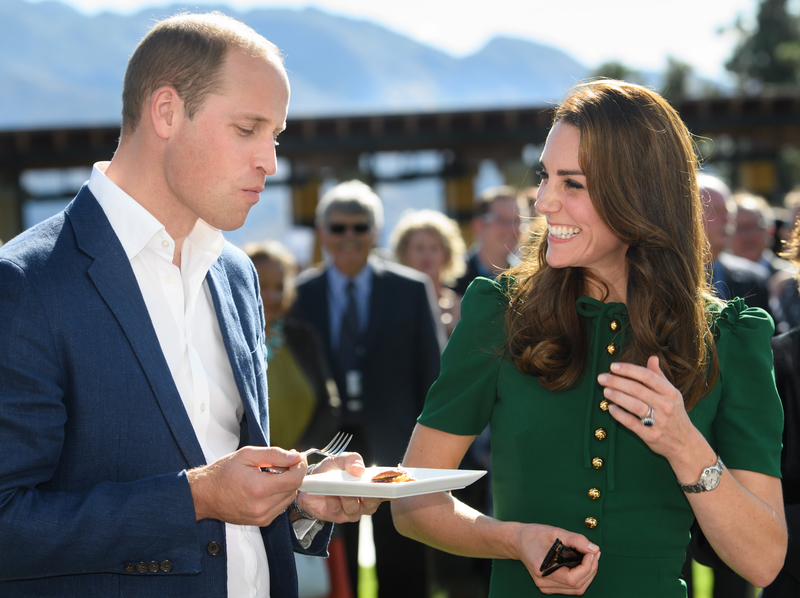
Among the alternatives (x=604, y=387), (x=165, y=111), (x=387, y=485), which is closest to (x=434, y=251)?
(x=604, y=387)

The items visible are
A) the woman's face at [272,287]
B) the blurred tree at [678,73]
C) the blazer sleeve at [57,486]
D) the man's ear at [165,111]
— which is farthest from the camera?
the blurred tree at [678,73]

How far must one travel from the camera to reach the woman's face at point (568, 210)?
2.10 m

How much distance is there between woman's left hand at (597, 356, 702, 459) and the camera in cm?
177

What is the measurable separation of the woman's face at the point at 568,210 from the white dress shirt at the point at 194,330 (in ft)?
3.03

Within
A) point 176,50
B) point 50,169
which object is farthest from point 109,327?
point 50,169

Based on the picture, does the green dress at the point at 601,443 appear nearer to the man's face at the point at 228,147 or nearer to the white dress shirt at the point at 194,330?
the white dress shirt at the point at 194,330

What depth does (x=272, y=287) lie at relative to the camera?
4715 mm

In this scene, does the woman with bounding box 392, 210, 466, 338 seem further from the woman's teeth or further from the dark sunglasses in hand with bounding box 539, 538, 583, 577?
the dark sunglasses in hand with bounding box 539, 538, 583, 577

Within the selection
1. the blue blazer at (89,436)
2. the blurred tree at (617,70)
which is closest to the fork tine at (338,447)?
the blue blazer at (89,436)

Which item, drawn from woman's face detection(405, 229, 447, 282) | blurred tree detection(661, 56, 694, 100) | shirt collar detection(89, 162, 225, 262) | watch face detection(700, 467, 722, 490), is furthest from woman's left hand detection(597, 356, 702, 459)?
blurred tree detection(661, 56, 694, 100)

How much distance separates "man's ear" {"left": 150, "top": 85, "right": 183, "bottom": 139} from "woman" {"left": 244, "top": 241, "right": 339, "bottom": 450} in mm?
2555

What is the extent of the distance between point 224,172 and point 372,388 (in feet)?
10.1

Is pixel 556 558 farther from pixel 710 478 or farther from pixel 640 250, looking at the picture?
pixel 640 250

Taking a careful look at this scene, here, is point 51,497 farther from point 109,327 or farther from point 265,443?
point 265,443
